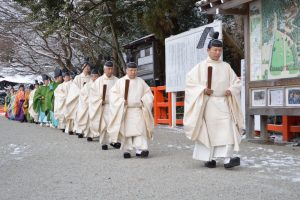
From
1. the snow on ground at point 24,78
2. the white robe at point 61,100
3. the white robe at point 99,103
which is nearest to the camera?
the white robe at point 99,103

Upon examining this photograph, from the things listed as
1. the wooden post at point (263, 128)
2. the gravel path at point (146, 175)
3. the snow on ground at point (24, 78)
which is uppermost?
the snow on ground at point (24, 78)

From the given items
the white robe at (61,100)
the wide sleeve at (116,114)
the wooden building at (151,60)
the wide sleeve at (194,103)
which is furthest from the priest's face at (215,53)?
the wooden building at (151,60)

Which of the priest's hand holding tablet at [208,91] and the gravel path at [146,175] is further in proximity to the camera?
the priest's hand holding tablet at [208,91]

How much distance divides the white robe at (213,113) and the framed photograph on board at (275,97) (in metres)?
2.93

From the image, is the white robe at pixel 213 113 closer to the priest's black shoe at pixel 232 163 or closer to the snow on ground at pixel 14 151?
the priest's black shoe at pixel 232 163

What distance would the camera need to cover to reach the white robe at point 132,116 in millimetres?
8539

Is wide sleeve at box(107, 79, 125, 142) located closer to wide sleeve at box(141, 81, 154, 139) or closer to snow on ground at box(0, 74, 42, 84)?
wide sleeve at box(141, 81, 154, 139)

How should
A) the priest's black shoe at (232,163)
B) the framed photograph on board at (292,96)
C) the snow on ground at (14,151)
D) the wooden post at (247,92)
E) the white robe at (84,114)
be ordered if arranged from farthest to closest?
1. the white robe at (84,114)
2. the wooden post at (247,92)
3. the framed photograph on board at (292,96)
4. the snow on ground at (14,151)
5. the priest's black shoe at (232,163)

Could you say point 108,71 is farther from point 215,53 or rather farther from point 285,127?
point 285,127

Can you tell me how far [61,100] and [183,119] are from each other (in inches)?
367

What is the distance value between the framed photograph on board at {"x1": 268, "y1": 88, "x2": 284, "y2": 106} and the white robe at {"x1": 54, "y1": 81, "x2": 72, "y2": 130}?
7894 mm

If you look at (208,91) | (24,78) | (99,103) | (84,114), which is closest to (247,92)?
(99,103)

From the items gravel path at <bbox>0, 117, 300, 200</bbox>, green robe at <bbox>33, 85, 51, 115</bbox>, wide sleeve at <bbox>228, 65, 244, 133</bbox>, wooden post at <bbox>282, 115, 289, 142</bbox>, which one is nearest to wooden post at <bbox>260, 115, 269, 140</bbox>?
wooden post at <bbox>282, 115, 289, 142</bbox>

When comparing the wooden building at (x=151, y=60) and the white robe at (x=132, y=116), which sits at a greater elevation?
the wooden building at (x=151, y=60)
